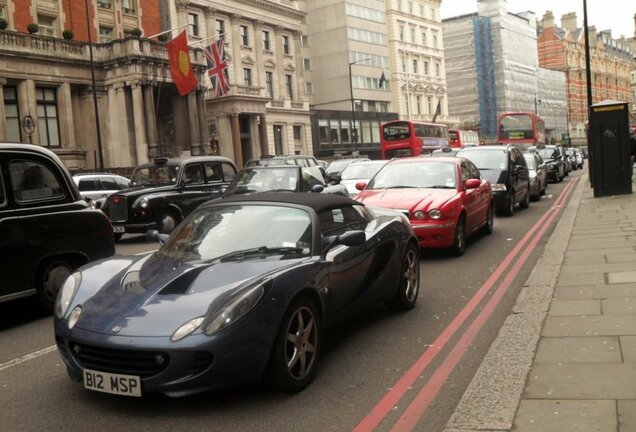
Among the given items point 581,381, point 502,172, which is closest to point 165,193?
point 502,172

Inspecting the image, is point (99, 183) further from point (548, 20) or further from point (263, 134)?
point (548, 20)

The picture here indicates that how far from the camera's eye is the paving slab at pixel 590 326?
17.6ft

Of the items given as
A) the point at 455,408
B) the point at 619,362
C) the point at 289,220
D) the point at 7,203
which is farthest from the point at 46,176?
the point at 619,362

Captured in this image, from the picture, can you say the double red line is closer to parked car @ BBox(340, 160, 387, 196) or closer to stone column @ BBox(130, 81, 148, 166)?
parked car @ BBox(340, 160, 387, 196)

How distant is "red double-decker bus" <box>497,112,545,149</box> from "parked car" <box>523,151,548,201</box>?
1814 centimetres

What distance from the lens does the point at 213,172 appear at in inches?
616

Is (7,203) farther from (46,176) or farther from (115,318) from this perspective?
(115,318)

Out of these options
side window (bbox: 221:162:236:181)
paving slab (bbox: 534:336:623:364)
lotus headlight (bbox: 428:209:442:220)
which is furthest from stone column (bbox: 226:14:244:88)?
paving slab (bbox: 534:336:623:364)

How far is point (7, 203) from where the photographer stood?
6883 mm

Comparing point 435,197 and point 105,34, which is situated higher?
point 105,34

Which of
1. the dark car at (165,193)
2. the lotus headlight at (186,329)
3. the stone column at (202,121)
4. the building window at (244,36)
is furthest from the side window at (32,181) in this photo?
the building window at (244,36)

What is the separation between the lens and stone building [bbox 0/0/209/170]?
1423 inches

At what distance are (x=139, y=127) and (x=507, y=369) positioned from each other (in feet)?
125

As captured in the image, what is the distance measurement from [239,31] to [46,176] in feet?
176
